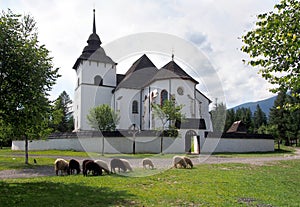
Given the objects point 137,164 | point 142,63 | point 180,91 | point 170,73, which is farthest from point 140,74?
point 137,164

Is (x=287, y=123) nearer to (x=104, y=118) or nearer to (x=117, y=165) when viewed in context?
(x=104, y=118)

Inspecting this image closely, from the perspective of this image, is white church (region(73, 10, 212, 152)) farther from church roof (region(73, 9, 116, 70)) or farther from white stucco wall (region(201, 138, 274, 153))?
white stucco wall (region(201, 138, 274, 153))

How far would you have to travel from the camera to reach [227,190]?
1101cm

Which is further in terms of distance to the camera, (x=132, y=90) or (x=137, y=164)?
(x=132, y=90)

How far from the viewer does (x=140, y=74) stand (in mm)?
58344

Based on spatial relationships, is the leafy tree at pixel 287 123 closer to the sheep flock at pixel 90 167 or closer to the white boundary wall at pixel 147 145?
the white boundary wall at pixel 147 145

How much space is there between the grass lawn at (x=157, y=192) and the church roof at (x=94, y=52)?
46260mm

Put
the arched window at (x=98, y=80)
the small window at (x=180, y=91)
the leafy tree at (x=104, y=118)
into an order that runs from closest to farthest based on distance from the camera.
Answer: the leafy tree at (x=104, y=118)
the small window at (x=180, y=91)
the arched window at (x=98, y=80)

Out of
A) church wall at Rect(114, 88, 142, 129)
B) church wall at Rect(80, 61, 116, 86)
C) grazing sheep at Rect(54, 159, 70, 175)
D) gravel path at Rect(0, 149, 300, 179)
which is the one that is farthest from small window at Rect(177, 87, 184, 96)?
grazing sheep at Rect(54, 159, 70, 175)

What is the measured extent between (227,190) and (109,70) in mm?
51538

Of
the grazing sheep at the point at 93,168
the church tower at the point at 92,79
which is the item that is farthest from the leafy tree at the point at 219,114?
the church tower at the point at 92,79

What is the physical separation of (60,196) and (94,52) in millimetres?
51228

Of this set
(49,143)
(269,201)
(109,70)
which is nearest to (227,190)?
(269,201)

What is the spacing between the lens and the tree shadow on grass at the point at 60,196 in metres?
8.73
